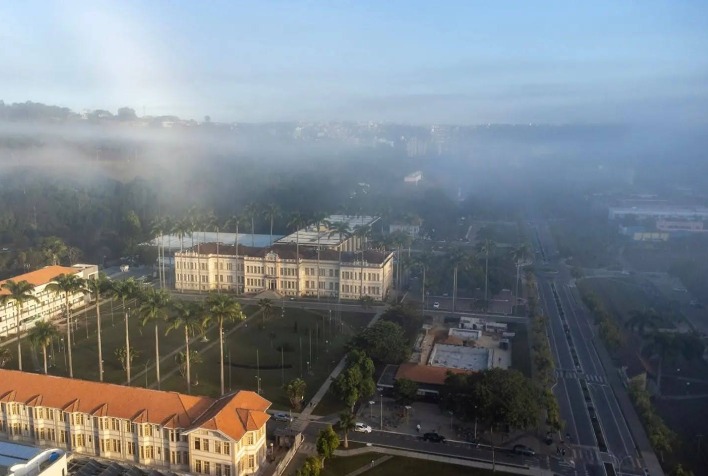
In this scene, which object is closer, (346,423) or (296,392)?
(346,423)

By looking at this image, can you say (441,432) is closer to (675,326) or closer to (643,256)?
(675,326)

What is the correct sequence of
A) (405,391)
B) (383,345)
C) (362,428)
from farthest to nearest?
1. (383,345)
2. (405,391)
3. (362,428)

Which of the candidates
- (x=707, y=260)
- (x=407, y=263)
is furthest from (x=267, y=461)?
(x=707, y=260)

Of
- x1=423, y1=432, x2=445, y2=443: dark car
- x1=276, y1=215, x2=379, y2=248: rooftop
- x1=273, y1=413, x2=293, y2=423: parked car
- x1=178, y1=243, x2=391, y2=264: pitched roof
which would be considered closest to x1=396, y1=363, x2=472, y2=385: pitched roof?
x1=423, y1=432, x2=445, y2=443: dark car

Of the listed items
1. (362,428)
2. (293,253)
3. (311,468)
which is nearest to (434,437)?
(362,428)

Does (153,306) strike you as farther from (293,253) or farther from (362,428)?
(293,253)
